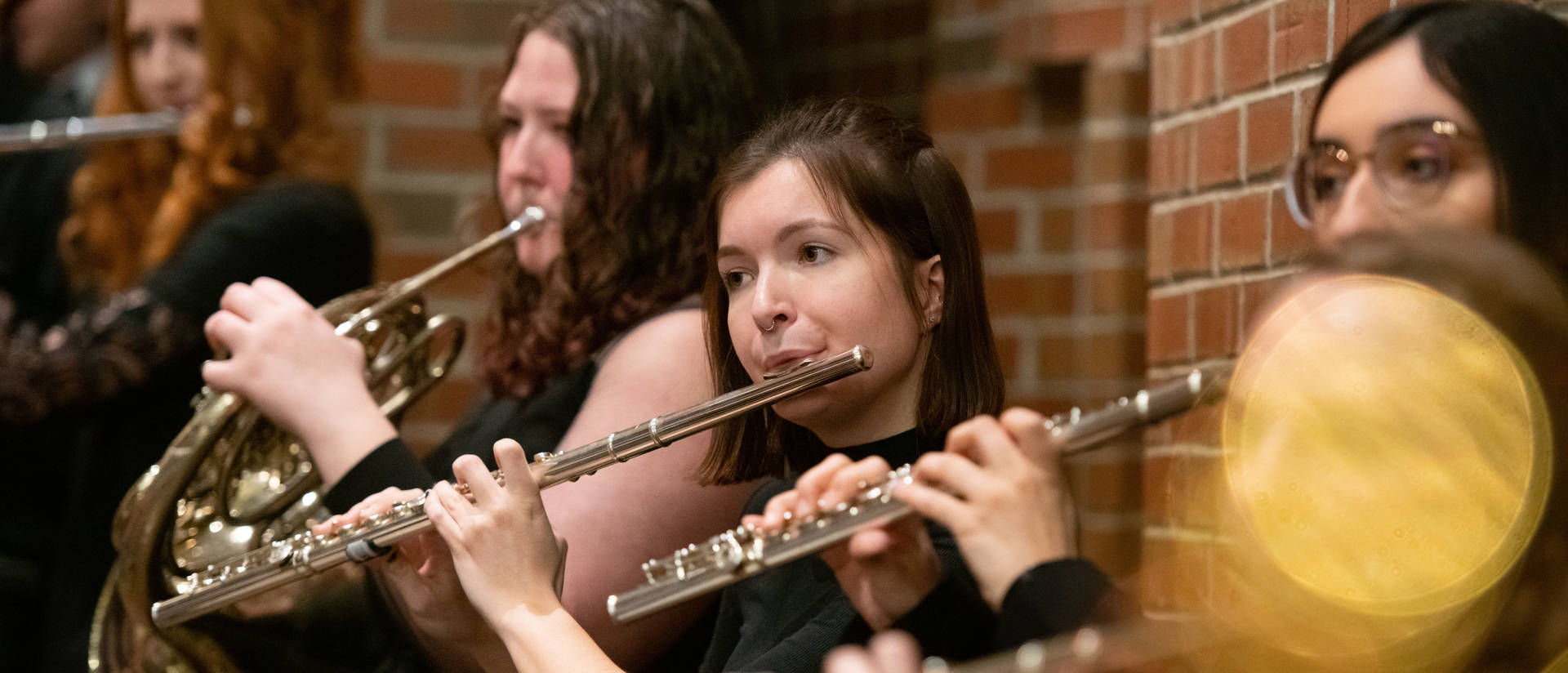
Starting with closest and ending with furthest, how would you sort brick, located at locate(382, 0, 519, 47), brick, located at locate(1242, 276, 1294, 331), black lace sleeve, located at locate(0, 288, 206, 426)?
1. brick, located at locate(1242, 276, 1294, 331)
2. black lace sleeve, located at locate(0, 288, 206, 426)
3. brick, located at locate(382, 0, 519, 47)

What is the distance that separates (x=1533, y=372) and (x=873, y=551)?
1.18ft

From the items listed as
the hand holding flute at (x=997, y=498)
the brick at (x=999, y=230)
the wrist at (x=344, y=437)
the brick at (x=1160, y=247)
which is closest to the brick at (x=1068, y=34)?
the brick at (x=999, y=230)

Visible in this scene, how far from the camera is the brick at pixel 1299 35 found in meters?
1.18

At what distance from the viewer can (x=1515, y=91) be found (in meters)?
0.80

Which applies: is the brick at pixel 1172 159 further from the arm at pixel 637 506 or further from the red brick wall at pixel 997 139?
the red brick wall at pixel 997 139

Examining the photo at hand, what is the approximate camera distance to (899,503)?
809mm

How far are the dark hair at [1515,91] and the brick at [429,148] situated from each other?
185cm

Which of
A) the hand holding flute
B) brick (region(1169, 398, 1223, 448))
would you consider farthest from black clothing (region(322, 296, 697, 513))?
the hand holding flute

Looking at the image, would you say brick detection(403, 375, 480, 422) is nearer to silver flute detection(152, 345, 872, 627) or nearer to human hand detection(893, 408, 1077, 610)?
silver flute detection(152, 345, 872, 627)

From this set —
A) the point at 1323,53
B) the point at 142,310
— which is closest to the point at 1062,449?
the point at 1323,53

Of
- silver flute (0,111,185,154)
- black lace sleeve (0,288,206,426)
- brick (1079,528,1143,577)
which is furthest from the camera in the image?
brick (1079,528,1143,577)

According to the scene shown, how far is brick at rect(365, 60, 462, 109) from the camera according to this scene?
2.42 meters

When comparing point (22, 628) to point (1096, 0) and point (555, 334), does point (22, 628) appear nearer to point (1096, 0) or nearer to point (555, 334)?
point (555, 334)

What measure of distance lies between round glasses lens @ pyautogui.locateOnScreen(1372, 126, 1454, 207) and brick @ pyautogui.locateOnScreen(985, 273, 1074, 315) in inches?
53.1
